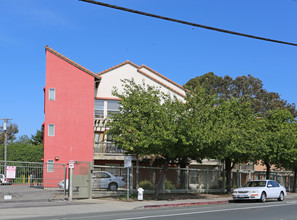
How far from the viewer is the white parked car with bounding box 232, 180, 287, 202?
24375 millimetres

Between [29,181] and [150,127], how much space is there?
7.02 metres

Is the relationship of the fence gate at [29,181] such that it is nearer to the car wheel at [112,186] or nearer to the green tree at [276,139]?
the car wheel at [112,186]

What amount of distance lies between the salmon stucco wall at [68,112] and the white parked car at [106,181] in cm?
977

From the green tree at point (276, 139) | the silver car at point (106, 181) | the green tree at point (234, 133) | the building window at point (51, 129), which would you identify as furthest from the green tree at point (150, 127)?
the building window at point (51, 129)

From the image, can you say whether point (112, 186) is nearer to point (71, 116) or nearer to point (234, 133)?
point (234, 133)

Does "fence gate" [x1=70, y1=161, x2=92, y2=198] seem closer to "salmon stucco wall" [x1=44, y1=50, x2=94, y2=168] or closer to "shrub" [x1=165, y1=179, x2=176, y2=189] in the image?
"shrub" [x1=165, y1=179, x2=176, y2=189]

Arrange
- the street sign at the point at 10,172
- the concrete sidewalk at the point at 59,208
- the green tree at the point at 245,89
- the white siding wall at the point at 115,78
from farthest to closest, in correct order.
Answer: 1. the green tree at the point at 245,89
2. the white siding wall at the point at 115,78
3. the street sign at the point at 10,172
4. the concrete sidewalk at the point at 59,208

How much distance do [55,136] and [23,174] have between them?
14.0m

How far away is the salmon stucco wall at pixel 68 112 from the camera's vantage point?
35.3 metres

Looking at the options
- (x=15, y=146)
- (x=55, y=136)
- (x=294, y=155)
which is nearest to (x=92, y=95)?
(x=55, y=136)

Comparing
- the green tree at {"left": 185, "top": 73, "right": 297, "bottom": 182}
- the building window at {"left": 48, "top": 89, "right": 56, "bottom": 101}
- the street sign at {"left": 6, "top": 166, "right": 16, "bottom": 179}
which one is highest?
the green tree at {"left": 185, "top": 73, "right": 297, "bottom": 182}

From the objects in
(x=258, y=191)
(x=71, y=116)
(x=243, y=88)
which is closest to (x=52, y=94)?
(x=71, y=116)

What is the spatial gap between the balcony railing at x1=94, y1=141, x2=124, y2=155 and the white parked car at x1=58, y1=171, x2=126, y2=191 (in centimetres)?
968

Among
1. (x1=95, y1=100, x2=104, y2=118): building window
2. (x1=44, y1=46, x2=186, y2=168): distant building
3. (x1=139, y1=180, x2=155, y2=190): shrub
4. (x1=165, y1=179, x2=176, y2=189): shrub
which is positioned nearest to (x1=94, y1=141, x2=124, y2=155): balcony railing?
(x1=44, y1=46, x2=186, y2=168): distant building
